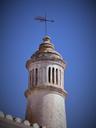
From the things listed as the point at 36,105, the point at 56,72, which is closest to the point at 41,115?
the point at 36,105

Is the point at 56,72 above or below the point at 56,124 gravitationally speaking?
above

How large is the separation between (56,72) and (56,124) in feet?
9.26

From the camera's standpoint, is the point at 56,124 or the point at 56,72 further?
the point at 56,72

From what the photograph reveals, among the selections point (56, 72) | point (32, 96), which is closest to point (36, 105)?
point (32, 96)

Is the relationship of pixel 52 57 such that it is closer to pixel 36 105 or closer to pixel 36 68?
pixel 36 68

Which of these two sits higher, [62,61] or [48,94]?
[62,61]

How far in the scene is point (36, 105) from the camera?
24.2 m

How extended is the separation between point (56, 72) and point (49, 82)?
0.79 metres

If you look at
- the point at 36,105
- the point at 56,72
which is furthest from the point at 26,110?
the point at 56,72

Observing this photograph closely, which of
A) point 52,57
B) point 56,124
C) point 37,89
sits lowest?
point 56,124

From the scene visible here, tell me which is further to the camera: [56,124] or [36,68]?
[36,68]

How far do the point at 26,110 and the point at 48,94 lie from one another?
137cm

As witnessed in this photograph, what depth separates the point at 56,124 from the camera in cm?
2361

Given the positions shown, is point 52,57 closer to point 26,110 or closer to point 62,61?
point 62,61
